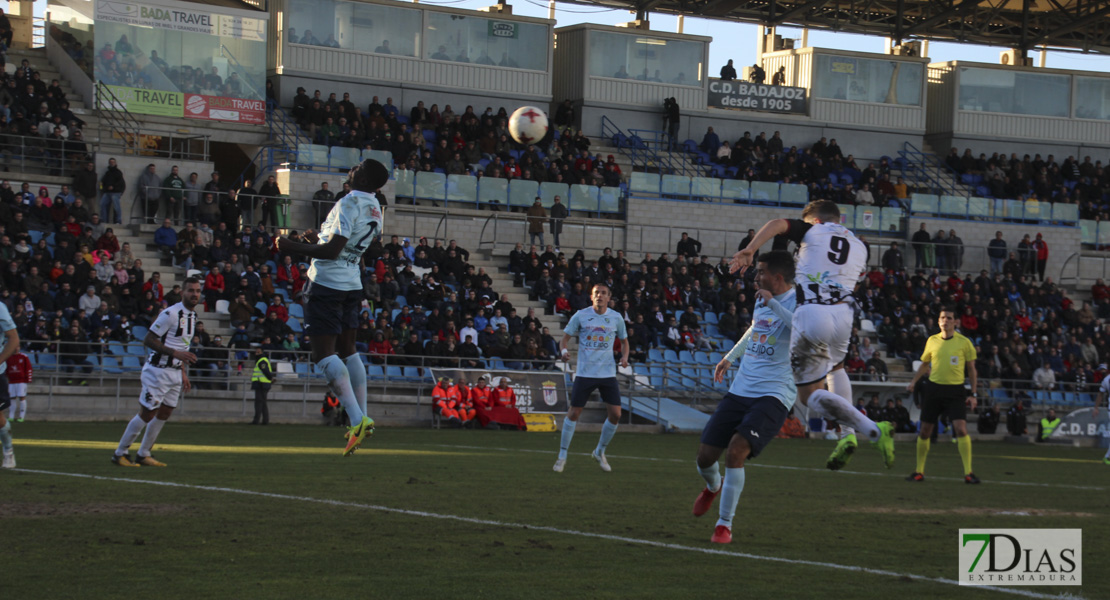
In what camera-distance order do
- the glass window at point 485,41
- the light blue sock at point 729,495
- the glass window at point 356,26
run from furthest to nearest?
the glass window at point 485,41
the glass window at point 356,26
the light blue sock at point 729,495

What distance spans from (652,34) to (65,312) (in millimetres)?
25449

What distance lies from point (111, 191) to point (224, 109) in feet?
22.7

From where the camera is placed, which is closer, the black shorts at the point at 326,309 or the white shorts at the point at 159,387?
the black shorts at the point at 326,309

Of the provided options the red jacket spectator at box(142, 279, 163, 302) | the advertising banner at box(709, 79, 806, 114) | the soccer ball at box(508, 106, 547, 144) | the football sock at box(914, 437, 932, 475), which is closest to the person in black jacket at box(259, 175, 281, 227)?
the red jacket spectator at box(142, 279, 163, 302)

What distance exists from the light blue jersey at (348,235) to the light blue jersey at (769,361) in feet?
10.1

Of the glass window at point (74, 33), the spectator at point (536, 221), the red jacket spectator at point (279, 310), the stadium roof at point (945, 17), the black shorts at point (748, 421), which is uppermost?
the stadium roof at point (945, 17)

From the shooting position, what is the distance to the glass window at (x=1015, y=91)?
166 ft

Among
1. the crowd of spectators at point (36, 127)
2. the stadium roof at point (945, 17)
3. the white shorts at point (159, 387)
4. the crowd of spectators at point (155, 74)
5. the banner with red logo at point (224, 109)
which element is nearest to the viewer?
the white shorts at point (159, 387)

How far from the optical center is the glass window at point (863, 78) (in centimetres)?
4812

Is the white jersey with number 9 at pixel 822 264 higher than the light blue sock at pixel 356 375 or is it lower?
higher

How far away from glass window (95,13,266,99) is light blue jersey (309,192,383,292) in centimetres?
2797

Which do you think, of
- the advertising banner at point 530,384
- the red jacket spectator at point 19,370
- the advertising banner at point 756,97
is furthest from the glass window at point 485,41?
the red jacket spectator at point 19,370

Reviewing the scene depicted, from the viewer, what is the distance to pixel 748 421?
9.30m

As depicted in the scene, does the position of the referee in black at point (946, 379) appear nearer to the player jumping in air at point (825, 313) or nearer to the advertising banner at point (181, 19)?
the player jumping in air at point (825, 313)
